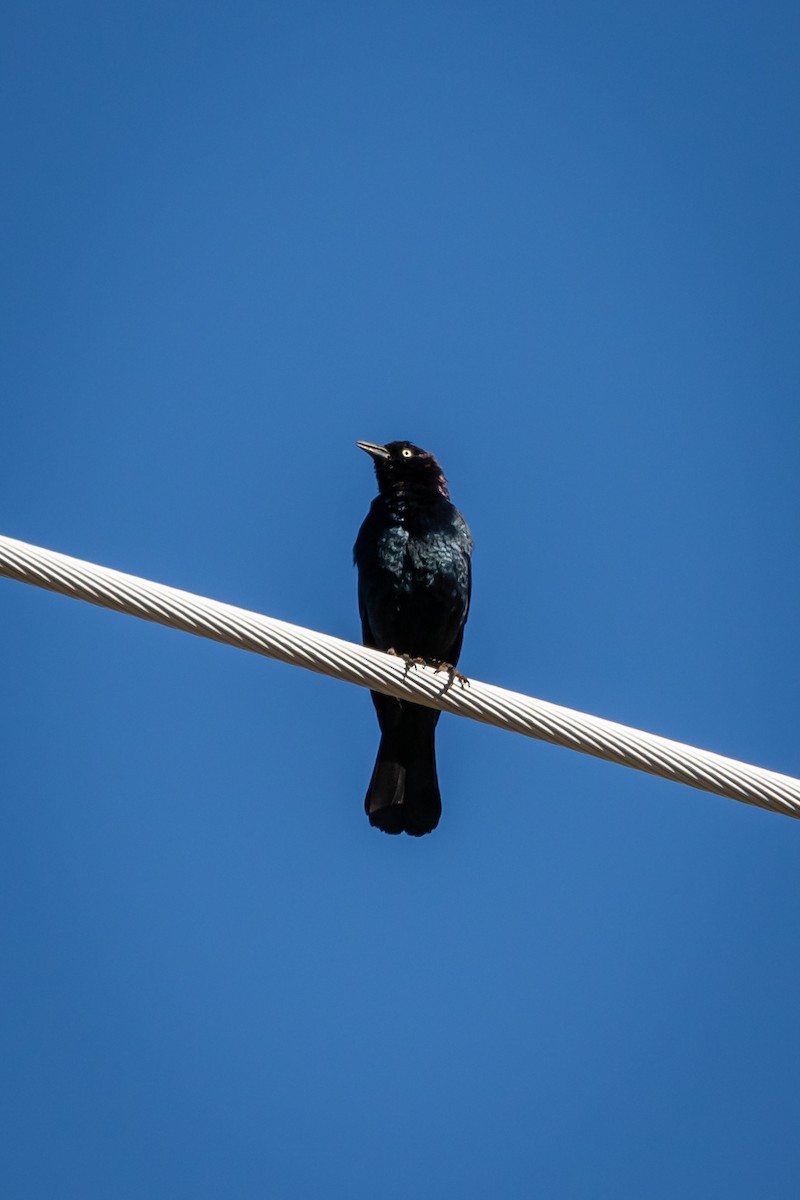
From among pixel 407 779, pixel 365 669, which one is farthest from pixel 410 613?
pixel 365 669

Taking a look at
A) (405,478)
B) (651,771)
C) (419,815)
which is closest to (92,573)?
(651,771)

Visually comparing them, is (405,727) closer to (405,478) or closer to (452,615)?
(452,615)

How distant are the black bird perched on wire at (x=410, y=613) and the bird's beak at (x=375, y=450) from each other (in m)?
0.38

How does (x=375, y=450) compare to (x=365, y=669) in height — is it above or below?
above

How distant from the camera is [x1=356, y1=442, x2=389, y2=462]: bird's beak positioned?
6.55 m

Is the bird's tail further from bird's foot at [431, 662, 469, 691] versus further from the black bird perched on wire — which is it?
bird's foot at [431, 662, 469, 691]

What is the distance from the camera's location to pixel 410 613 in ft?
19.6

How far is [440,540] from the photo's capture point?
19.8 ft

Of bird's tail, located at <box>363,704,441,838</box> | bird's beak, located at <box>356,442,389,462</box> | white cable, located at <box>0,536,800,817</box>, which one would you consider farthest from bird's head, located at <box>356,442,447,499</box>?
white cable, located at <box>0,536,800,817</box>

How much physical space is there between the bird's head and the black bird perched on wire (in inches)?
4.7

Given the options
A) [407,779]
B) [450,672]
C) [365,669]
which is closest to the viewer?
[365,669]

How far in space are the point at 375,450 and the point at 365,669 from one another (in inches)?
119

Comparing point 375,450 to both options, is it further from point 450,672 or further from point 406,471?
point 450,672

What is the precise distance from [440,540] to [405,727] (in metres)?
0.85
